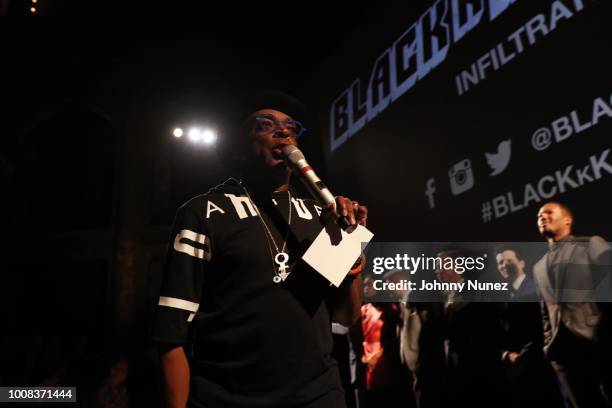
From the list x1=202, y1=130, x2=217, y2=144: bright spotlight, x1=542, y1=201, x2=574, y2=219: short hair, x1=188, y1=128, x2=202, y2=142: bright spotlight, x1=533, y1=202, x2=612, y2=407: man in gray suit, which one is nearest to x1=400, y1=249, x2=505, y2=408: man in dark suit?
x1=533, y1=202, x2=612, y2=407: man in gray suit

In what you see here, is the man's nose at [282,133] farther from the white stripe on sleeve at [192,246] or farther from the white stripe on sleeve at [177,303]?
the white stripe on sleeve at [177,303]

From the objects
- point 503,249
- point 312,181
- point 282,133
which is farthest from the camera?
point 503,249

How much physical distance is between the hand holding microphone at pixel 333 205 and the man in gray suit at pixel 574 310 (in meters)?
2.11

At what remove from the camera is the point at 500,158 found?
3637 mm

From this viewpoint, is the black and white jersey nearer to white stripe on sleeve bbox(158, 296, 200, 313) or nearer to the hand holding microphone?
white stripe on sleeve bbox(158, 296, 200, 313)

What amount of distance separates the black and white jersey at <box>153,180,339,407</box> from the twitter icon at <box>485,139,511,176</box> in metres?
2.63

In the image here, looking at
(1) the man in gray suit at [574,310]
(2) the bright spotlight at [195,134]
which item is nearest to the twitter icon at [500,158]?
(1) the man in gray suit at [574,310]

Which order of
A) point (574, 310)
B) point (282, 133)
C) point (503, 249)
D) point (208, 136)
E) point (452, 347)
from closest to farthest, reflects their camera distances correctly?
point (282, 133) < point (574, 310) < point (503, 249) < point (452, 347) < point (208, 136)

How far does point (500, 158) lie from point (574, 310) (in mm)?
1250

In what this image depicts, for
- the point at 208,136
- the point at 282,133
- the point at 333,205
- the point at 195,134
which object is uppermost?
the point at 195,134

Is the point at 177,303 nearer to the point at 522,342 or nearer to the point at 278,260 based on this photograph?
the point at 278,260

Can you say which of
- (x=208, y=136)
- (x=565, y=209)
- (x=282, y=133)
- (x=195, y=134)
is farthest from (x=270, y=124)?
(x=195, y=134)

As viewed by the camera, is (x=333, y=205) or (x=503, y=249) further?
(x=503, y=249)

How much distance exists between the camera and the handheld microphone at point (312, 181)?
4.34 feet
